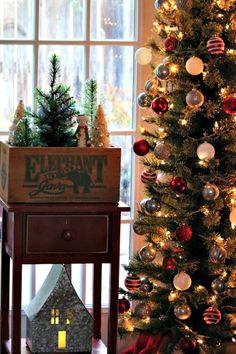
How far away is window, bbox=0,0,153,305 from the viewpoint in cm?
341

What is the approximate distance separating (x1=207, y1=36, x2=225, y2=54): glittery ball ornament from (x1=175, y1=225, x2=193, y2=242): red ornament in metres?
0.62

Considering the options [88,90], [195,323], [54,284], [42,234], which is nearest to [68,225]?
[42,234]

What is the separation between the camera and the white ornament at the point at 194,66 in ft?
9.39

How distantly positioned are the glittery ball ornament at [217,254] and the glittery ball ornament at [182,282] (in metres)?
0.13

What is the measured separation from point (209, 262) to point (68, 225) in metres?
0.59

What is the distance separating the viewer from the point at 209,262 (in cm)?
301

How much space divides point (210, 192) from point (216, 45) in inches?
19.9

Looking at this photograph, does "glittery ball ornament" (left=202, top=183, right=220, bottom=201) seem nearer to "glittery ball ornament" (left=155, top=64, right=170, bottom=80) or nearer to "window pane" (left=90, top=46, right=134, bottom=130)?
"glittery ball ornament" (left=155, top=64, right=170, bottom=80)

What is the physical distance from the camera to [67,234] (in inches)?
108

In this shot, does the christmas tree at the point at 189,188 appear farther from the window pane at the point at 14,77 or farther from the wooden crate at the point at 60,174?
the window pane at the point at 14,77

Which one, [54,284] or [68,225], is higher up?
[68,225]

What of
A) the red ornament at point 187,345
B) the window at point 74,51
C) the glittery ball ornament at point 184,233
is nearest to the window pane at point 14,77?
the window at point 74,51

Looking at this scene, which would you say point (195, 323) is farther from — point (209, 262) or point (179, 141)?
point (179, 141)

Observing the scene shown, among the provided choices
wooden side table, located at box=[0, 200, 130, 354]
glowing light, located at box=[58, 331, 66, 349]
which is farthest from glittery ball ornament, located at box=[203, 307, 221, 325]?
glowing light, located at box=[58, 331, 66, 349]
